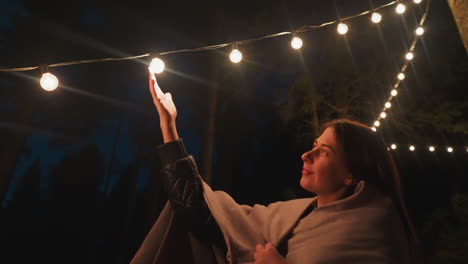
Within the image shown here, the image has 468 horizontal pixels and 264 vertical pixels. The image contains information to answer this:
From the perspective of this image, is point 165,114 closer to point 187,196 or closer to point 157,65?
point 187,196

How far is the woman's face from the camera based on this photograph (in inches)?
77.7

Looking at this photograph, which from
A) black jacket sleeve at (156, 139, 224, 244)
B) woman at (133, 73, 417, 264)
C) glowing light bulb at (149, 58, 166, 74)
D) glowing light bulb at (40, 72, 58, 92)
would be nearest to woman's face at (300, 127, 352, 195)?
woman at (133, 73, 417, 264)

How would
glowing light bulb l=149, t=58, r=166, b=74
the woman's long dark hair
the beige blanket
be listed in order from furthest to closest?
glowing light bulb l=149, t=58, r=166, b=74 < the woman's long dark hair < the beige blanket

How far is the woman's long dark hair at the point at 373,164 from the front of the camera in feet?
6.06

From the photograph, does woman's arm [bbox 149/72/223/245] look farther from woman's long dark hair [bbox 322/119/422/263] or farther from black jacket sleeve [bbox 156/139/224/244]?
woman's long dark hair [bbox 322/119/422/263]

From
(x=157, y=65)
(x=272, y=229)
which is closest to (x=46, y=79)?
(x=157, y=65)

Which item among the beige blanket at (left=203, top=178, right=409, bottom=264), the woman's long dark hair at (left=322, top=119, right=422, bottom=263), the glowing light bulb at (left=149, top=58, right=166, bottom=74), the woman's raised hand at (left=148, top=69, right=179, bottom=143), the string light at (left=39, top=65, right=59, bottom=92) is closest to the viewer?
the beige blanket at (left=203, top=178, right=409, bottom=264)

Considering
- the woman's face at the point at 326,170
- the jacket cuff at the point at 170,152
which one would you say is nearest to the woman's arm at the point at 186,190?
the jacket cuff at the point at 170,152

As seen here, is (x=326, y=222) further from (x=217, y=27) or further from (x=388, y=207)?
(x=217, y=27)

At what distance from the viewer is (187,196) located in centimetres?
187

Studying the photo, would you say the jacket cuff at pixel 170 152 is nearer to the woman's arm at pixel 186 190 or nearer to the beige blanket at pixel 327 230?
the woman's arm at pixel 186 190

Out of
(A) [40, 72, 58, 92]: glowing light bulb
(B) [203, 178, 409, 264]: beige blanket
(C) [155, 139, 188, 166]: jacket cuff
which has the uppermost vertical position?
(A) [40, 72, 58, 92]: glowing light bulb

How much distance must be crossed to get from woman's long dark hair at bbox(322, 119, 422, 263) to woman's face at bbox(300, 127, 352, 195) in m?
0.06

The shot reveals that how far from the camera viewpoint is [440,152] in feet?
47.6
